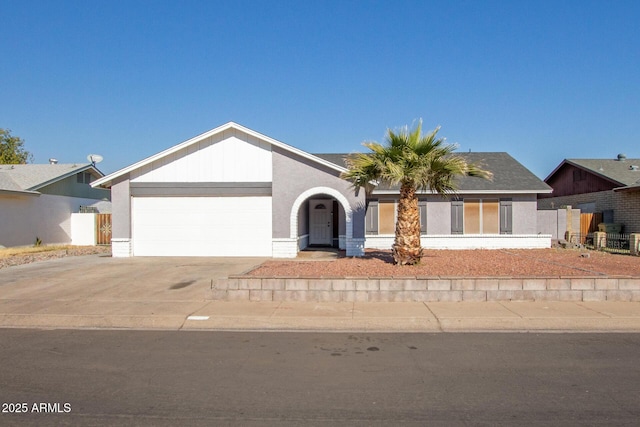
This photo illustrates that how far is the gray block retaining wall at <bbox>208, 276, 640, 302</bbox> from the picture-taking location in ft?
30.5

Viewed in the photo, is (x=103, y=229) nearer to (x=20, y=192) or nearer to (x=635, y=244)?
(x=20, y=192)

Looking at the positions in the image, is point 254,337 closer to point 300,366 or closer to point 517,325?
point 300,366

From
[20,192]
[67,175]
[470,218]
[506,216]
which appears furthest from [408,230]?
[67,175]

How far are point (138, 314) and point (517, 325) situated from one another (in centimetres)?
654

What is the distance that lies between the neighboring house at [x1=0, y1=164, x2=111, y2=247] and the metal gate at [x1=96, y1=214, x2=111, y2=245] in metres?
1.78

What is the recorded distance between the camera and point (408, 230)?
1170 centimetres

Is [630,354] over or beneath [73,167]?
beneath

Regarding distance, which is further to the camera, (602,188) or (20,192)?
(602,188)

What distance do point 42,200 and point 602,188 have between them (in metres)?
28.2

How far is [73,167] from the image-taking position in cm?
2653

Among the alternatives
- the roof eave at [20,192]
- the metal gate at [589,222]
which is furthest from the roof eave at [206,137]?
the metal gate at [589,222]

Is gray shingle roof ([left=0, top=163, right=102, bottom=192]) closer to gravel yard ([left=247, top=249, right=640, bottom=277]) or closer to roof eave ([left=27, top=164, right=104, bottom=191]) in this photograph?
roof eave ([left=27, top=164, right=104, bottom=191])

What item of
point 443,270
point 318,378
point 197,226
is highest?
point 197,226

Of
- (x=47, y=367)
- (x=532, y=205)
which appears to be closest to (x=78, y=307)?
(x=47, y=367)
